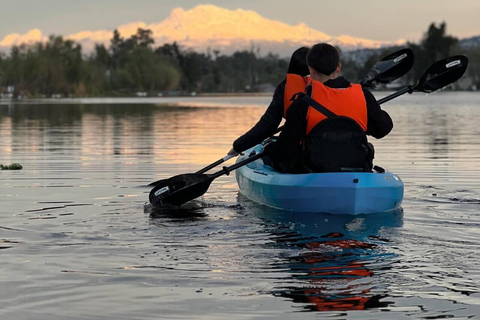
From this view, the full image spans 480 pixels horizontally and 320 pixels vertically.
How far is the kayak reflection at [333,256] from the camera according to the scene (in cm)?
576

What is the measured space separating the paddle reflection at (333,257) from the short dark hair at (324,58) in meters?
1.48

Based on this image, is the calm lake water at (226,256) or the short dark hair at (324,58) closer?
the calm lake water at (226,256)

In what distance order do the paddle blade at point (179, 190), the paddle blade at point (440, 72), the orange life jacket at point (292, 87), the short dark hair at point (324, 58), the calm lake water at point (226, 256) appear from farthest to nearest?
the paddle blade at point (440, 72) < the paddle blade at point (179, 190) < the orange life jacket at point (292, 87) < the short dark hair at point (324, 58) < the calm lake water at point (226, 256)

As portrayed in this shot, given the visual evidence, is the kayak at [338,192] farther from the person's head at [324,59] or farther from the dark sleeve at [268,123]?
the person's head at [324,59]

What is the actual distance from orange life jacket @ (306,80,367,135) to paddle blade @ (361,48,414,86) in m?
2.27

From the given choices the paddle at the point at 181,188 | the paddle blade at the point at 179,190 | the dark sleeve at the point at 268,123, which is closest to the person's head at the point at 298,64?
the dark sleeve at the point at 268,123

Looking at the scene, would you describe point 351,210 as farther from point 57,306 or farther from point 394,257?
point 57,306

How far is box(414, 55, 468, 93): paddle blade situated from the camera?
39.0 feet

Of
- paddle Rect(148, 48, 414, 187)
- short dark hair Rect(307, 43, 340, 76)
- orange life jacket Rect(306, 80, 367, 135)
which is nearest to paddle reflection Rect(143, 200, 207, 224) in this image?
paddle Rect(148, 48, 414, 187)

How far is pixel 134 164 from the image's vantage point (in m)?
16.0

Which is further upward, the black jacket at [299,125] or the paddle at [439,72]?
the paddle at [439,72]

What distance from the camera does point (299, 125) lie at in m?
9.16

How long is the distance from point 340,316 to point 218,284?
42.6 inches

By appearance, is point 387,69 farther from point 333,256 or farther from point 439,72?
point 333,256
